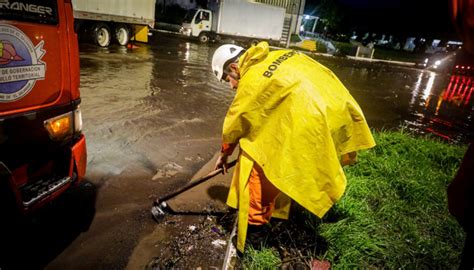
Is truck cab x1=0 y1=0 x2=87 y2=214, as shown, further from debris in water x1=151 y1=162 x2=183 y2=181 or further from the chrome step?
debris in water x1=151 y1=162 x2=183 y2=181

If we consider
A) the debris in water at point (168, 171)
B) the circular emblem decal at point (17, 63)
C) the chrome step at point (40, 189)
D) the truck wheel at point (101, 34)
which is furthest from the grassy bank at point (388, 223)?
the truck wheel at point (101, 34)

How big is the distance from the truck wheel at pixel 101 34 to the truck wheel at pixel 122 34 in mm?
652

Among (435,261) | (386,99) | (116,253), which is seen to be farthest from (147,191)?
→ (386,99)

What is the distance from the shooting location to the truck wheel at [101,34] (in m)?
14.1

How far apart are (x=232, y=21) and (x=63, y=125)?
888 inches

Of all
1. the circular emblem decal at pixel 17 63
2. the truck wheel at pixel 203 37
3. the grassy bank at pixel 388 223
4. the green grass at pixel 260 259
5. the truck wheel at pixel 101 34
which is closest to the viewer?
the circular emblem decal at pixel 17 63

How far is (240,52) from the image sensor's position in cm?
300

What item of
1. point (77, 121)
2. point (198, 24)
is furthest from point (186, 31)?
point (77, 121)

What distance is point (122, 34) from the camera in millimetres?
15539

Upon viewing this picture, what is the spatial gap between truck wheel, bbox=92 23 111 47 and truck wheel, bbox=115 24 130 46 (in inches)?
25.7

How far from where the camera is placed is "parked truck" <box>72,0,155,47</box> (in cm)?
1321

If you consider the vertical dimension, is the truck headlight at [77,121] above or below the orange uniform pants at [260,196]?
above

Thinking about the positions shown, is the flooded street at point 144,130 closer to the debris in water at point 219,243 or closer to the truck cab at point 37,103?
the debris in water at point 219,243

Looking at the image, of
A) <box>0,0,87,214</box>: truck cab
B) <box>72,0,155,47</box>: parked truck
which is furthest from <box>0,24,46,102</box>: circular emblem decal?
<box>72,0,155,47</box>: parked truck
